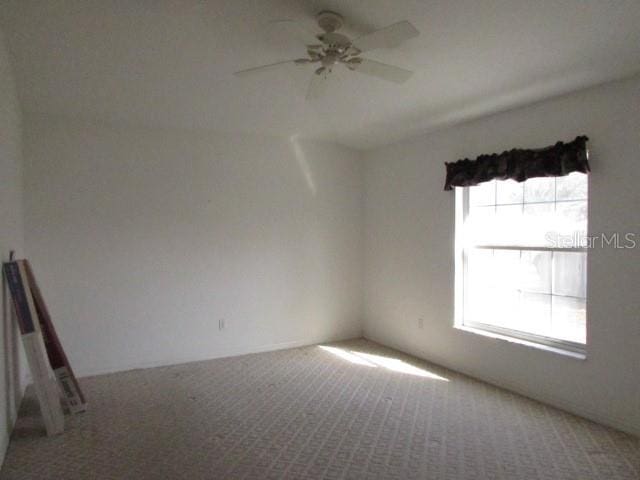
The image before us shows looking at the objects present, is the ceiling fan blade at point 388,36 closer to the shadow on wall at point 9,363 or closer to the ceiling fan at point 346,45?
the ceiling fan at point 346,45

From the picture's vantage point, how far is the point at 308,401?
3.28m

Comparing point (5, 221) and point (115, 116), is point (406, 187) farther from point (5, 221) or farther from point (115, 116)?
point (5, 221)

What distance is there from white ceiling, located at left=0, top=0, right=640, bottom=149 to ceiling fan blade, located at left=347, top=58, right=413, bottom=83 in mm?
204

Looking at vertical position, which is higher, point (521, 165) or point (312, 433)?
point (521, 165)

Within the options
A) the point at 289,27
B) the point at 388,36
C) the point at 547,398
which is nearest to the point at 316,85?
the point at 289,27

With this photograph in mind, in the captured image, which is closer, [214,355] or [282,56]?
[282,56]

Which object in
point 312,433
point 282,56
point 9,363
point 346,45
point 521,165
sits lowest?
point 312,433

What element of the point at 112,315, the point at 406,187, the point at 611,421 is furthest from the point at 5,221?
the point at 611,421

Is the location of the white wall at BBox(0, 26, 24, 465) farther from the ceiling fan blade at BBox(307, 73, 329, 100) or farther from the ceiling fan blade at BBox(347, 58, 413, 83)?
the ceiling fan blade at BBox(347, 58, 413, 83)

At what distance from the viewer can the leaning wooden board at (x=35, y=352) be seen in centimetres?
270

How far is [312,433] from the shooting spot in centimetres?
275

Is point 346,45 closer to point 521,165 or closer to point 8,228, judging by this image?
point 521,165

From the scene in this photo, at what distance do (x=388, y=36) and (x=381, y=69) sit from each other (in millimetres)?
391

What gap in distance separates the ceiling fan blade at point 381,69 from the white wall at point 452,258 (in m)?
1.60
